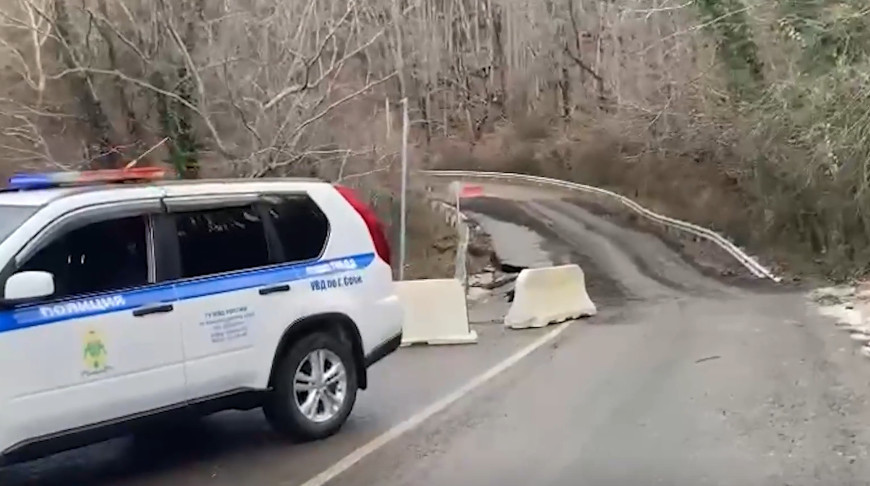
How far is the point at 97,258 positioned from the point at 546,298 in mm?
9973

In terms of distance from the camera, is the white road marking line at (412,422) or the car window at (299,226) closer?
the white road marking line at (412,422)

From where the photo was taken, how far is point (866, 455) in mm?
7414

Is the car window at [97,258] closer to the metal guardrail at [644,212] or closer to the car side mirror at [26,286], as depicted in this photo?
the car side mirror at [26,286]

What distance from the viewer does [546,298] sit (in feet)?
52.7

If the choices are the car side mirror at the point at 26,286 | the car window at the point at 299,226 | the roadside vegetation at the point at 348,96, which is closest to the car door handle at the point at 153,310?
the car side mirror at the point at 26,286

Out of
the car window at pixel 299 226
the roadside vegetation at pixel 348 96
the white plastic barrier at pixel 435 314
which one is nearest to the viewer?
the car window at pixel 299 226

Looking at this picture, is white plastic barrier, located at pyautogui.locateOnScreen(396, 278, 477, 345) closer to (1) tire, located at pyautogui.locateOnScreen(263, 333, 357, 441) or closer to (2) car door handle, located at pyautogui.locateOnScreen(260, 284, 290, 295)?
(1) tire, located at pyautogui.locateOnScreen(263, 333, 357, 441)

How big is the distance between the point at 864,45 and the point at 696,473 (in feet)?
40.0

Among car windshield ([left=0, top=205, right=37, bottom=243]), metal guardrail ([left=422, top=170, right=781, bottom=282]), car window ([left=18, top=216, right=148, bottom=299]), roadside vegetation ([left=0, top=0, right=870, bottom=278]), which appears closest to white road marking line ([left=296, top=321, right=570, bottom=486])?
car window ([left=18, top=216, right=148, bottom=299])

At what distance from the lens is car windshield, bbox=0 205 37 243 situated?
6.49 metres

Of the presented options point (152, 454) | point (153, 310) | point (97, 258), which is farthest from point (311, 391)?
point (97, 258)

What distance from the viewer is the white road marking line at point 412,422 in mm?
7160

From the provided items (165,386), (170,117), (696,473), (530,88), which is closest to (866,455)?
(696,473)

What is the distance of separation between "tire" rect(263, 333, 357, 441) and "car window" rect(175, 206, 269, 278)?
748mm
